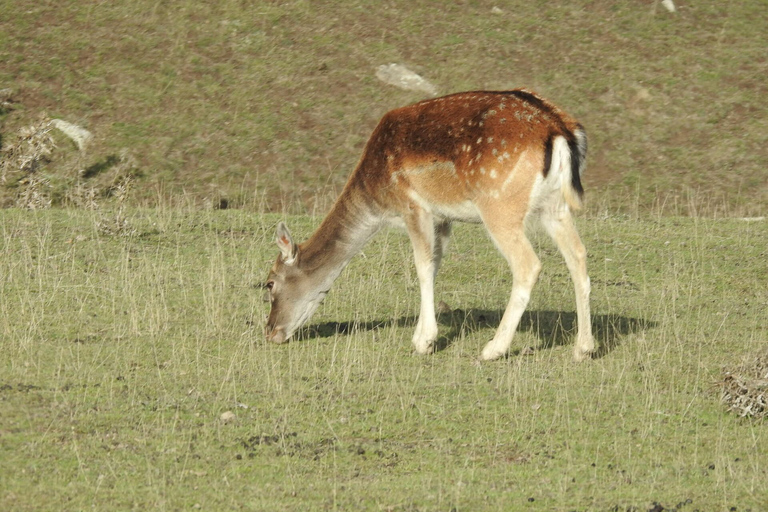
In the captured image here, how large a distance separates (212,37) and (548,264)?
11476 millimetres

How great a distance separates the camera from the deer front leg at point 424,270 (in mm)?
9445

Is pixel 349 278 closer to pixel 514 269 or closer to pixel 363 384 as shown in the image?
pixel 514 269

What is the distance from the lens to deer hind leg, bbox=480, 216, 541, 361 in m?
8.97

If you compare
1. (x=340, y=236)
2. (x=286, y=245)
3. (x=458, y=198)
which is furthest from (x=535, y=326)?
(x=286, y=245)

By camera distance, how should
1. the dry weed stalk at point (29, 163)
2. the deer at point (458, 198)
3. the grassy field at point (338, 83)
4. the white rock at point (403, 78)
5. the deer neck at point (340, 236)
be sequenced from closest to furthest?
the deer at point (458, 198) < the deer neck at point (340, 236) < the dry weed stalk at point (29, 163) < the grassy field at point (338, 83) < the white rock at point (403, 78)

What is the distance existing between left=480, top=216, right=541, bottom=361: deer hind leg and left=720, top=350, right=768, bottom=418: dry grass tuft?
1.76 metres

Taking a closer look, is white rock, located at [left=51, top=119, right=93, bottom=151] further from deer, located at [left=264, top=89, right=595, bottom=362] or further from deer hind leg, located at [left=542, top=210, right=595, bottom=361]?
deer hind leg, located at [left=542, top=210, right=595, bottom=361]

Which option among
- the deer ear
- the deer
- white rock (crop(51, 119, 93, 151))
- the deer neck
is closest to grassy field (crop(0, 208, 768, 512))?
the deer

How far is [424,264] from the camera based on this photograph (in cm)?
962

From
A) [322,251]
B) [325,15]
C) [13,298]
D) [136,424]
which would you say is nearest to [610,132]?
[325,15]

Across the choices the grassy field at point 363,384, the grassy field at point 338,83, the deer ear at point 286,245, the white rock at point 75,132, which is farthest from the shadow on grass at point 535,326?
the white rock at point 75,132

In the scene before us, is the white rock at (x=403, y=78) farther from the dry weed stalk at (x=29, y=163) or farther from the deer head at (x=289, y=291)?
the deer head at (x=289, y=291)

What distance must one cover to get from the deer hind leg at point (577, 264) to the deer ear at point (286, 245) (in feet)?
7.33

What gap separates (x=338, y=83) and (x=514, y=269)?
12.4 meters
